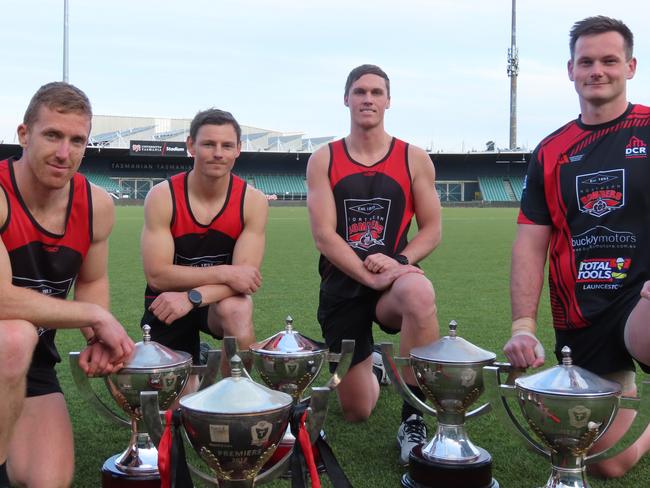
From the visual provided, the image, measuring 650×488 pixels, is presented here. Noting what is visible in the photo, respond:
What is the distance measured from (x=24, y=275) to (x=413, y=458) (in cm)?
163

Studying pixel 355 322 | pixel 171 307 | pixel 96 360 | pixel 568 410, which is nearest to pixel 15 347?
pixel 96 360

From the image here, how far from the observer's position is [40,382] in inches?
116

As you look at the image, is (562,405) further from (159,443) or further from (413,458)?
(159,443)

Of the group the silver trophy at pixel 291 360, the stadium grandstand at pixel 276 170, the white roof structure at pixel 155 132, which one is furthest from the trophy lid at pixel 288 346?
the white roof structure at pixel 155 132

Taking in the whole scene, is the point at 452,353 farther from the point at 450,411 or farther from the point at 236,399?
the point at 236,399

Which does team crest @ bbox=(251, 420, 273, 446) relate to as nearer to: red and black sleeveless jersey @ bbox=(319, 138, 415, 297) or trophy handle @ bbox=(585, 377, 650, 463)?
trophy handle @ bbox=(585, 377, 650, 463)

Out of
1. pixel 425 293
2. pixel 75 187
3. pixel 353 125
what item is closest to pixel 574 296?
pixel 425 293

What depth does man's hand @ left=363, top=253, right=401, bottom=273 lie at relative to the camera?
3.43 metres

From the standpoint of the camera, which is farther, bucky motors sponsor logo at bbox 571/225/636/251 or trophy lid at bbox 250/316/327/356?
trophy lid at bbox 250/316/327/356

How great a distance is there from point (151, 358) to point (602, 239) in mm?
1757

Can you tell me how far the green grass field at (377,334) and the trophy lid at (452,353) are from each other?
0.87ft

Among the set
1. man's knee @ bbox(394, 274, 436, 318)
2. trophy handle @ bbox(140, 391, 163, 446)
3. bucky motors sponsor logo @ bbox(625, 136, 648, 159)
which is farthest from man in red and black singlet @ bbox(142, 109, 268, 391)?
bucky motors sponsor logo @ bbox(625, 136, 648, 159)

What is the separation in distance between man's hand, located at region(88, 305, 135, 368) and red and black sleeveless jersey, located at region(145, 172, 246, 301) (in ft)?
3.56

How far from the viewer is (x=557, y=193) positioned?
9.70ft
